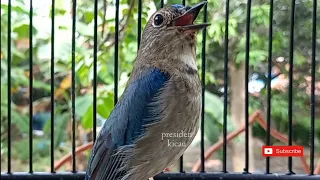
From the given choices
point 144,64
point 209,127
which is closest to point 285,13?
point 209,127

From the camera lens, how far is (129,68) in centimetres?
200

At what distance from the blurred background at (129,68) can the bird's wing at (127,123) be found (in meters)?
0.52

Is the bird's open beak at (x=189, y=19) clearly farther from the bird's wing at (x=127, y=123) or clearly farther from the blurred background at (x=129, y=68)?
the blurred background at (x=129, y=68)

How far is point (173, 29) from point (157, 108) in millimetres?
179

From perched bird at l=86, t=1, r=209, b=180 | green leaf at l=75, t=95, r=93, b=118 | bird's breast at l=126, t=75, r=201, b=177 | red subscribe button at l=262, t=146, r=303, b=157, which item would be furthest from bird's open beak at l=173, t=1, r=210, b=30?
green leaf at l=75, t=95, r=93, b=118

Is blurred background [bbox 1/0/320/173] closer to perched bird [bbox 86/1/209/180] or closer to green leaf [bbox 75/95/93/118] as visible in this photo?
green leaf [bbox 75/95/93/118]

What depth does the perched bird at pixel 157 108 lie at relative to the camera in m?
1.10

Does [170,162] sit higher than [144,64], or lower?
lower

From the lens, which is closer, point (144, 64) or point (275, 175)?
point (144, 64)

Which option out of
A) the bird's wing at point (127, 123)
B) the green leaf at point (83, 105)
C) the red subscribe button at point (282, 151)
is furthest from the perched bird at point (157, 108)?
the green leaf at point (83, 105)

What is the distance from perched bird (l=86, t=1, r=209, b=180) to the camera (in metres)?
1.10

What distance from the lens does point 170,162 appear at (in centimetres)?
113

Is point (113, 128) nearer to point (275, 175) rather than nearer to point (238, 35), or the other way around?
point (275, 175)

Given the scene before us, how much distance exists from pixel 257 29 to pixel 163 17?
4.75 feet
